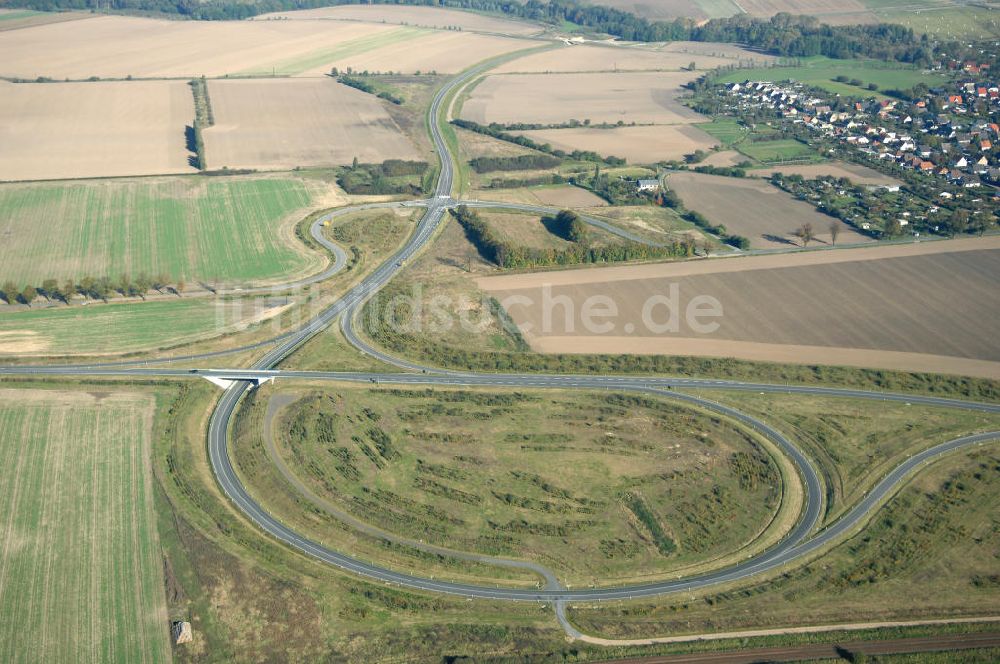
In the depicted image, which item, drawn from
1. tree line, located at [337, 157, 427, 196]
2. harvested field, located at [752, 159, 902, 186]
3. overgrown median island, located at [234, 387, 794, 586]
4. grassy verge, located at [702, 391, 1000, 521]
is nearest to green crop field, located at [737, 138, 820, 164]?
harvested field, located at [752, 159, 902, 186]

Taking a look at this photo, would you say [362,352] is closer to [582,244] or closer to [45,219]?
[582,244]

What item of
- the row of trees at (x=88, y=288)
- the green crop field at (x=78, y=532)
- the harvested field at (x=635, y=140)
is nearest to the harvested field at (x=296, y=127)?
the harvested field at (x=635, y=140)

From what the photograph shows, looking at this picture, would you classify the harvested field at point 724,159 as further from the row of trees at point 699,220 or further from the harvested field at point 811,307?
the harvested field at point 811,307

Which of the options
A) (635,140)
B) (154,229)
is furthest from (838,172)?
(154,229)

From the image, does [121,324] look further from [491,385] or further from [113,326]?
[491,385]

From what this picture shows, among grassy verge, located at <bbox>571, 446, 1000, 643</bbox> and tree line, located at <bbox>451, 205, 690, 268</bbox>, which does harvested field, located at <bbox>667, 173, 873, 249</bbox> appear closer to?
tree line, located at <bbox>451, 205, 690, 268</bbox>

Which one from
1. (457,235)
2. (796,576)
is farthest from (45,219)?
(796,576)
